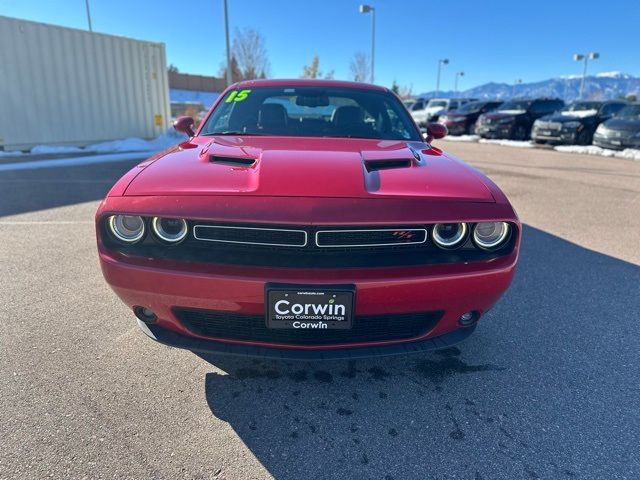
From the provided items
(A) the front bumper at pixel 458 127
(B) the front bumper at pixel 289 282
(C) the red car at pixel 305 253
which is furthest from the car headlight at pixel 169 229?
(A) the front bumper at pixel 458 127

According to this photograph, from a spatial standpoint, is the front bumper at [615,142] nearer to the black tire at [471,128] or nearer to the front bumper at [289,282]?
the black tire at [471,128]

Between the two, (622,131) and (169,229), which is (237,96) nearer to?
(169,229)

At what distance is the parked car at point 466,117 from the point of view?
20516mm

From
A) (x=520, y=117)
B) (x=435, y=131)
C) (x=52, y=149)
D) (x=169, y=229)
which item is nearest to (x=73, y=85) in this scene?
(x=52, y=149)

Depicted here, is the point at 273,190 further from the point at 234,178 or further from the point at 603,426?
the point at 603,426

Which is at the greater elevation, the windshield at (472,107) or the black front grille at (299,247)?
the windshield at (472,107)

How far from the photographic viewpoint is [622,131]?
1267cm

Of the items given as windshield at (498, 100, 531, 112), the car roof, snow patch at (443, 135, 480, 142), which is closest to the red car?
the car roof

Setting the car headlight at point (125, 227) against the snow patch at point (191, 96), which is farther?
the snow patch at point (191, 96)

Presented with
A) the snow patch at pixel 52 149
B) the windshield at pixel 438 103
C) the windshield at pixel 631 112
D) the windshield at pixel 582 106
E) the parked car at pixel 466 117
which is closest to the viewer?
the snow patch at pixel 52 149

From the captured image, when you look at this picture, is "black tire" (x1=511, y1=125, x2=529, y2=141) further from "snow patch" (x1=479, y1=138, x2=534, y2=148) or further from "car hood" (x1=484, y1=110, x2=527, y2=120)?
"car hood" (x1=484, y1=110, x2=527, y2=120)

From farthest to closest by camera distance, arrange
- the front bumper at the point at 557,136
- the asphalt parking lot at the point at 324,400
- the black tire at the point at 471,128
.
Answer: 1. the black tire at the point at 471,128
2. the front bumper at the point at 557,136
3. the asphalt parking lot at the point at 324,400

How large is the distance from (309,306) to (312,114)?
2004mm

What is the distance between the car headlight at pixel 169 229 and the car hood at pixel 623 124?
14603mm
